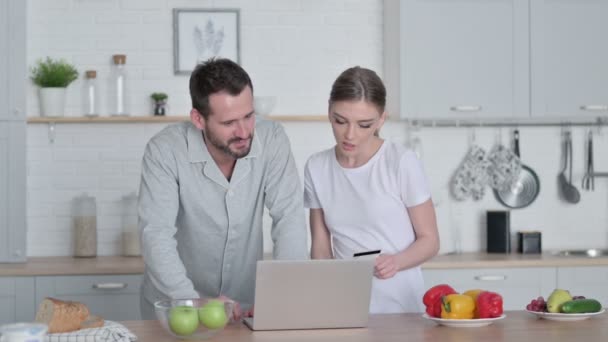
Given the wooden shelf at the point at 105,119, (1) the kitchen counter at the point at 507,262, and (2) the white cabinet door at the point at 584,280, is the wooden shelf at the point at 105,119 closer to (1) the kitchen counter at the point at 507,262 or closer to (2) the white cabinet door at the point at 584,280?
(1) the kitchen counter at the point at 507,262

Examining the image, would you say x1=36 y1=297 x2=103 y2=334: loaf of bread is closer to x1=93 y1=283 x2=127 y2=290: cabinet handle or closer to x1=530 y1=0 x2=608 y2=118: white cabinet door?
x1=93 y1=283 x2=127 y2=290: cabinet handle

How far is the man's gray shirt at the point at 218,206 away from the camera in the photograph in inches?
123

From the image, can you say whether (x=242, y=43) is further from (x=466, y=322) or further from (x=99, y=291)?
(x=466, y=322)

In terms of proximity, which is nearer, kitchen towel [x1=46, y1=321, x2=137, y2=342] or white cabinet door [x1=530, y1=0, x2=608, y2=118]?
kitchen towel [x1=46, y1=321, x2=137, y2=342]

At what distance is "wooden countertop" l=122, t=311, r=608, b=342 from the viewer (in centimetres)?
260

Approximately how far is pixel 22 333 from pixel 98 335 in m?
0.48

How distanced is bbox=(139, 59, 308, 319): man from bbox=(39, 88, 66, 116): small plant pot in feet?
5.82

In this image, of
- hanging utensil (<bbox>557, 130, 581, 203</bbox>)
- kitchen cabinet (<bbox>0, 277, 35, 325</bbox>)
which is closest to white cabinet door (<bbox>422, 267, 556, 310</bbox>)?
hanging utensil (<bbox>557, 130, 581, 203</bbox>)

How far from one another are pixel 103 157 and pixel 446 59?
189 centimetres

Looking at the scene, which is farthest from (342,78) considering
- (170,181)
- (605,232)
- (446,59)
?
(605,232)

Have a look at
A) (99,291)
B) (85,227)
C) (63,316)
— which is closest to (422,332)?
(63,316)

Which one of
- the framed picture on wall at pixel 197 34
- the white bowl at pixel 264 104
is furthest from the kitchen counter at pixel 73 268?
the framed picture on wall at pixel 197 34

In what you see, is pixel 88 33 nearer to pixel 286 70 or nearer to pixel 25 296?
pixel 286 70

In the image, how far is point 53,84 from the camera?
4859 millimetres
